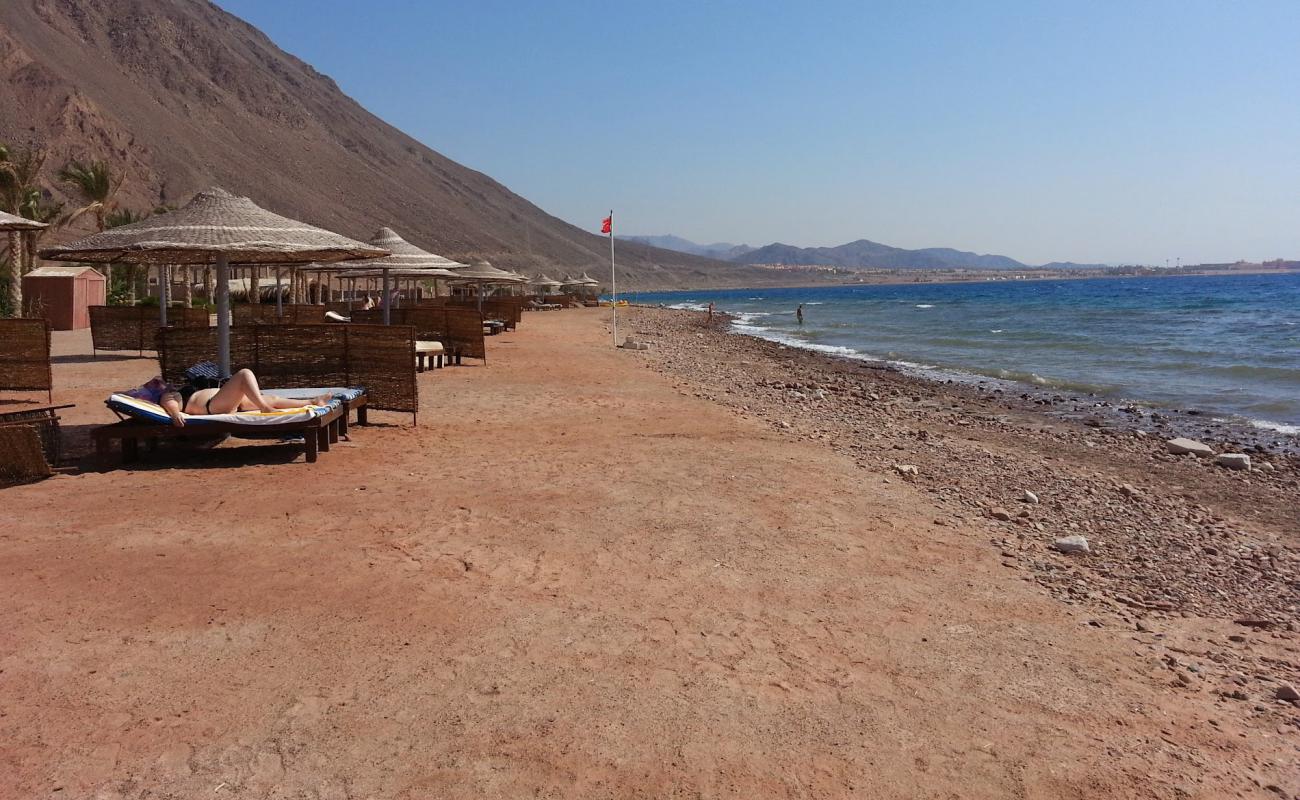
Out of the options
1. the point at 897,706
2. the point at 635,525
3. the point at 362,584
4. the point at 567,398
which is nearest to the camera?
the point at 897,706

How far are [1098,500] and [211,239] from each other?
7.64 metres

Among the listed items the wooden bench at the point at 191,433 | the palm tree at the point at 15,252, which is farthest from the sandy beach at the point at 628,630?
the palm tree at the point at 15,252

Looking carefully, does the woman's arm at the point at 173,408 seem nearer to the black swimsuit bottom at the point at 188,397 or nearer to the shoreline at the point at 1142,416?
the black swimsuit bottom at the point at 188,397

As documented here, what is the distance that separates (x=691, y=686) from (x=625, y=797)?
30.5 inches

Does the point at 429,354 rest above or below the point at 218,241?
below

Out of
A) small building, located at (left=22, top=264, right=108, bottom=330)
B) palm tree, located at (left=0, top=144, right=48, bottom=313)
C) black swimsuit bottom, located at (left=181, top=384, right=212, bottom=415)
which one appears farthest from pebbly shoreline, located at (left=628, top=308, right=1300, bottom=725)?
palm tree, located at (left=0, top=144, right=48, bottom=313)

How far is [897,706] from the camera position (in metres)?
3.57

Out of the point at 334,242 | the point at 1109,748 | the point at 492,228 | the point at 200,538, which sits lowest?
the point at 1109,748

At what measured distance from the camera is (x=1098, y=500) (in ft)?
25.2

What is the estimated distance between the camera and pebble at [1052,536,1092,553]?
19.4 feet

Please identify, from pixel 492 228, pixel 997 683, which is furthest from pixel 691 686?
pixel 492 228

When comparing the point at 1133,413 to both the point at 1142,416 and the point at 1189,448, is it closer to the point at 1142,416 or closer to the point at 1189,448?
the point at 1142,416

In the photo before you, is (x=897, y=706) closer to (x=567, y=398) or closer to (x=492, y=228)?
(x=567, y=398)

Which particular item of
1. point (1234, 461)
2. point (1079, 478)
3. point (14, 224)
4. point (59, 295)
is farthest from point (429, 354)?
point (59, 295)
